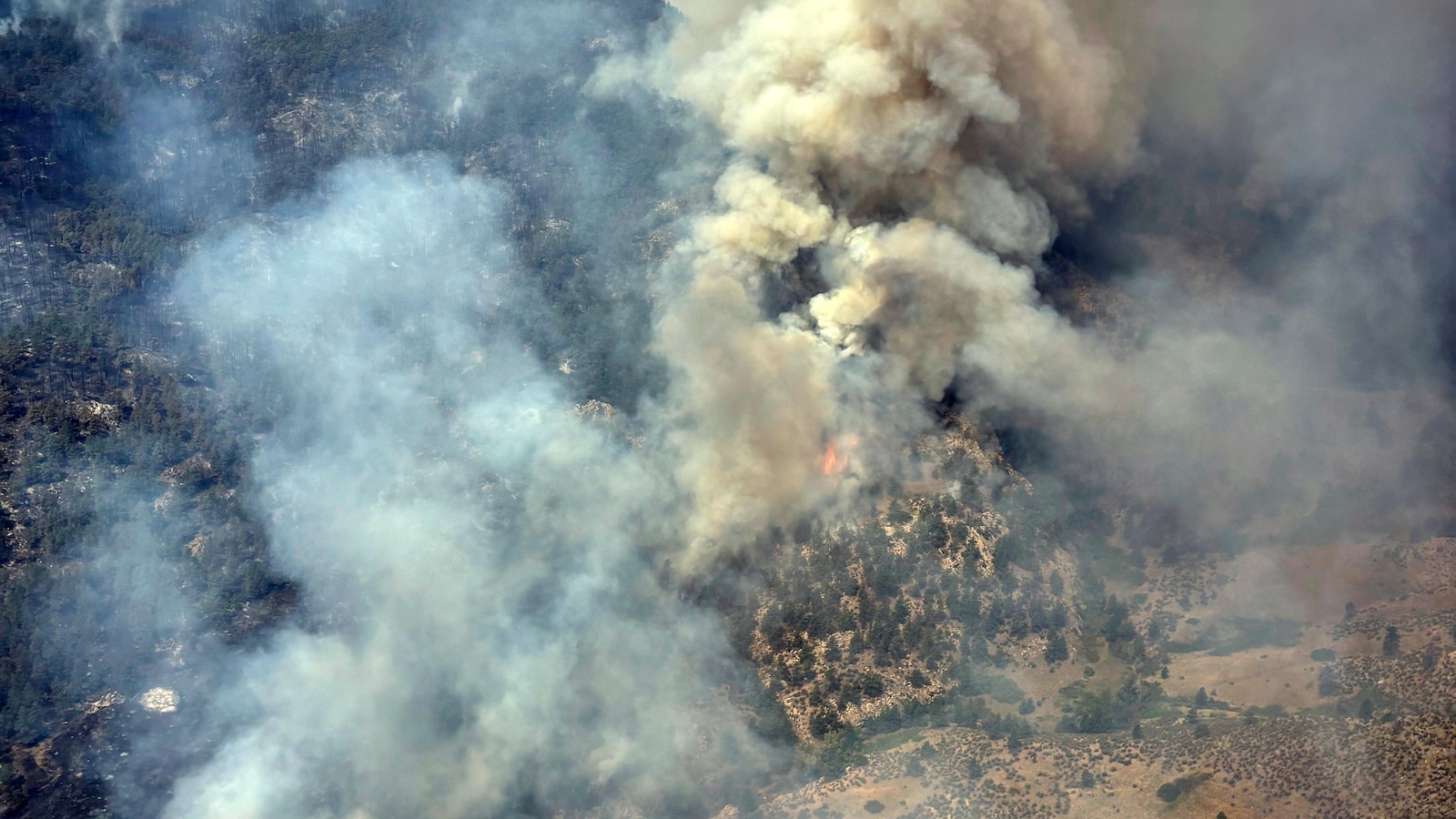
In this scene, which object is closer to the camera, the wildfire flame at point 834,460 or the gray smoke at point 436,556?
the gray smoke at point 436,556

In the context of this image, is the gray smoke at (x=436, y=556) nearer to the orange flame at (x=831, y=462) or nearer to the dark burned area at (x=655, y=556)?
the dark burned area at (x=655, y=556)

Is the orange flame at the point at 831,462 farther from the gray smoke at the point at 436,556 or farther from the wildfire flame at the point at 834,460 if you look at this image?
the gray smoke at the point at 436,556

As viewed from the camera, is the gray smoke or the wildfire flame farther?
the wildfire flame

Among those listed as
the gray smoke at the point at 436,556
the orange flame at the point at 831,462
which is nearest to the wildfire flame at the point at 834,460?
the orange flame at the point at 831,462

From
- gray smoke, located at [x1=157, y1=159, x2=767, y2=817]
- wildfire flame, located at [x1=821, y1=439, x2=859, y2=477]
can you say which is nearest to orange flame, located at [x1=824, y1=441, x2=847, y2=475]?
wildfire flame, located at [x1=821, y1=439, x2=859, y2=477]

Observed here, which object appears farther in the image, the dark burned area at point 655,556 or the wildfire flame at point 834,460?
the wildfire flame at point 834,460

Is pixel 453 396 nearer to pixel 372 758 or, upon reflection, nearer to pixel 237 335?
pixel 237 335

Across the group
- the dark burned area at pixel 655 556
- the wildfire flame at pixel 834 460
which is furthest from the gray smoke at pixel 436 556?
the wildfire flame at pixel 834 460

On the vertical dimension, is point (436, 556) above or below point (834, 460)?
above

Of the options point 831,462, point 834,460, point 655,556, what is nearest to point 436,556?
point 655,556

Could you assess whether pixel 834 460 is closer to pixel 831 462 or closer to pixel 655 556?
pixel 831 462

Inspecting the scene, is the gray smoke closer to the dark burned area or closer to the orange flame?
the dark burned area

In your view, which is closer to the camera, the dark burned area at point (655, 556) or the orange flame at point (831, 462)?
→ the dark burned area at point (655, 556)
